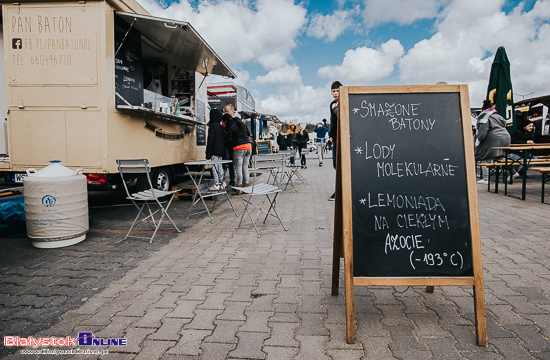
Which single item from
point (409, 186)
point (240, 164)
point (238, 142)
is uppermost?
point (238, 142)

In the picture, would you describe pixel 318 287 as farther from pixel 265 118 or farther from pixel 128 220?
pixel 265 118

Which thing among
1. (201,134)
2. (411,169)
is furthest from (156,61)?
(411,169)

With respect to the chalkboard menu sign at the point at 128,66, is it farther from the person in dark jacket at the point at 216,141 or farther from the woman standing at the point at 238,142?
the woman standing at the point at 238,142

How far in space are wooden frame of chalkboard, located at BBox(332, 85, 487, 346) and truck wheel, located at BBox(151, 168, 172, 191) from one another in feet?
16.9

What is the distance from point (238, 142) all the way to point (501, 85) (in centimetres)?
696

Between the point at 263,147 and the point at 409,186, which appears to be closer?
the point at 409,186

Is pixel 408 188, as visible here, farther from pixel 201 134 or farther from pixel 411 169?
pixel 201 134

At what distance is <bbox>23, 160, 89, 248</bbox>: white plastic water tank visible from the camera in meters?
3.94

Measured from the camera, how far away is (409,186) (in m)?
2.41

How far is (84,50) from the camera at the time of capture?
5.07 m

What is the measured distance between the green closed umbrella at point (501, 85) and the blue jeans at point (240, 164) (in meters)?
6.56

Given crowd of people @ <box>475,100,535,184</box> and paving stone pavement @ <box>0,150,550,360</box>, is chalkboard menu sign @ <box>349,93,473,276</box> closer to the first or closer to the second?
paving stone pavement @ <box>0,150,550,360</box>

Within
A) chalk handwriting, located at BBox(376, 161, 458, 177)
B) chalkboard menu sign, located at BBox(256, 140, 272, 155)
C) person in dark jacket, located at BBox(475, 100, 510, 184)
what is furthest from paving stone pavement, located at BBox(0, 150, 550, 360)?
chalkboard menu sign, located at BBox(256, 140, 272, 155)

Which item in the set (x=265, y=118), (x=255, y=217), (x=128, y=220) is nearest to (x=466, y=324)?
(x=255, y=217)
